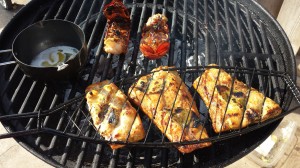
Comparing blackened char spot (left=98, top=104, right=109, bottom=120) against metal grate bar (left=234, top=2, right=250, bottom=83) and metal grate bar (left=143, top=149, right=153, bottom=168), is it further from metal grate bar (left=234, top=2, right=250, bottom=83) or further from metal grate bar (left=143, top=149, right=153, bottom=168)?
metal grate bar (left=234, top=2, right=250, bottom=83)

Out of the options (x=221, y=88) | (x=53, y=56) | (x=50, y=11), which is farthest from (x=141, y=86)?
(x=50, y=11)

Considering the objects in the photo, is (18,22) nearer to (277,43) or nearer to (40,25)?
(40,25)

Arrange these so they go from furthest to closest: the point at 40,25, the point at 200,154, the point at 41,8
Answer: the point at 41,8
the point at 40,25
the point at 200,154

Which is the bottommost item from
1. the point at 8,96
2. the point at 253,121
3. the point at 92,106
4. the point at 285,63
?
the point at 8,96

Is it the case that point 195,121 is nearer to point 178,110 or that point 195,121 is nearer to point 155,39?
point 178,110

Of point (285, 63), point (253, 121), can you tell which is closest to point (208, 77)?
point (253, 121)

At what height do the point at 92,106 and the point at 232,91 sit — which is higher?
the point at 232,91

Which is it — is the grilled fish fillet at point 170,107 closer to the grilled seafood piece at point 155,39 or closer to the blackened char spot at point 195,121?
the blackened char spot at point 195,121

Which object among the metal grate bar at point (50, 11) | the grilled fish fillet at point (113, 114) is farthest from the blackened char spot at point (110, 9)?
the grilled fish fillet at point (113, 114)

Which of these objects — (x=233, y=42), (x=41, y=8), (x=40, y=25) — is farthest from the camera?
(x=41, y=8)
